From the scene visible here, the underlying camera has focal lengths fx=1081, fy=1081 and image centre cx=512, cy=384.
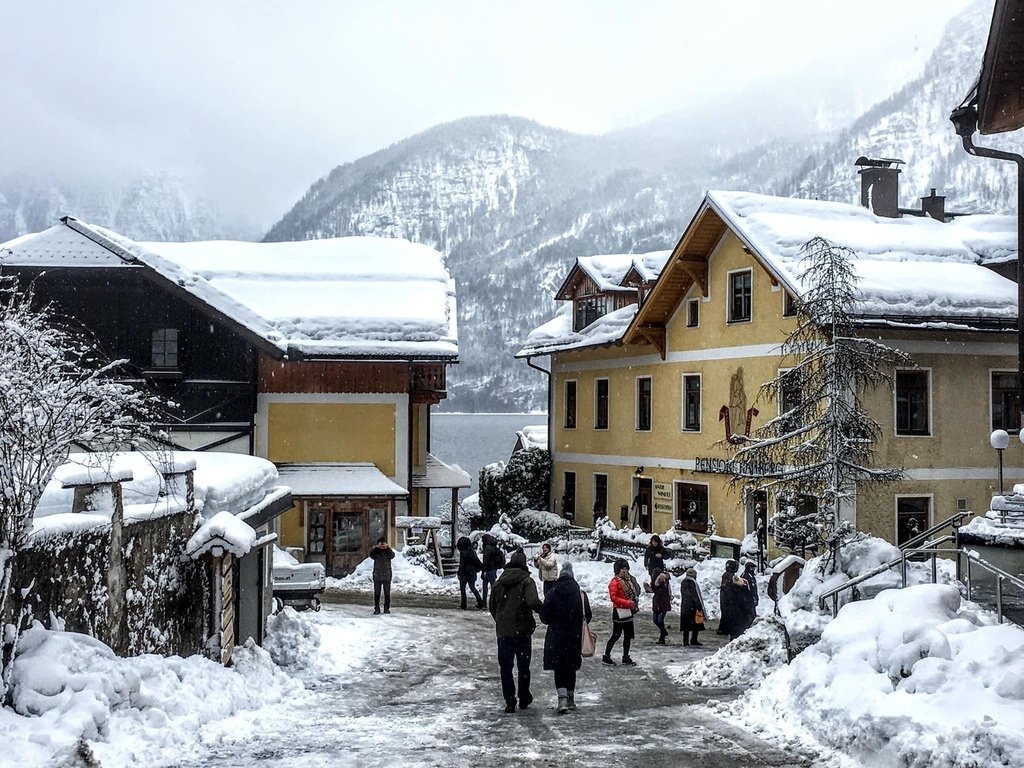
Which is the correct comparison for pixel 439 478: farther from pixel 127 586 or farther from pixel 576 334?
pixel 127 586

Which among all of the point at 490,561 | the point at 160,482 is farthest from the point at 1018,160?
the point at 490,561

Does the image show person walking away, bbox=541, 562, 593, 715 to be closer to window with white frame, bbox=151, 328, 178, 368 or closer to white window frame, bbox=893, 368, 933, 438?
white window frame, bbox=893, 368, 933, 438

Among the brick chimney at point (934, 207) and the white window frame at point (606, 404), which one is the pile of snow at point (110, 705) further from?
the brick chimney at point (934, 207)

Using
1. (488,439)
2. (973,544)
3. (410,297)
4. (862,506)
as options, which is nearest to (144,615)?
(973,544)

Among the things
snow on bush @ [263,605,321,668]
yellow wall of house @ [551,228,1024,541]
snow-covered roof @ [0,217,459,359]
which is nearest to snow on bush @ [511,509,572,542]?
yellow wall of house @ [551,228,1024,541]

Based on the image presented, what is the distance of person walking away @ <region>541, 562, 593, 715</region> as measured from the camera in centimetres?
1123

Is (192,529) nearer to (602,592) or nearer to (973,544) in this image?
(973,544)

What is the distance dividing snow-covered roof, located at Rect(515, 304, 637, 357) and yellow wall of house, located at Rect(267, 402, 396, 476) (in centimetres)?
702

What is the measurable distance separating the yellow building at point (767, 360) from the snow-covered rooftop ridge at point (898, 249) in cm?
5

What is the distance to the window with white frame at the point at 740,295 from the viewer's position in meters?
26.9

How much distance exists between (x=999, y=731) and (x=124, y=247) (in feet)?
78.2

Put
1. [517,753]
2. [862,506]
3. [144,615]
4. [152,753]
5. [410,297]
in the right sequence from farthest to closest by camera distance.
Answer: [410,297]
[862,506]
[144,615]
[517,753]
[152,753]

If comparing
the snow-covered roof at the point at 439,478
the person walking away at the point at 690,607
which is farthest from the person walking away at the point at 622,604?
the snow-covered roof at the point at 439,478

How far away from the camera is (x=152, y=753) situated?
8531 mm
